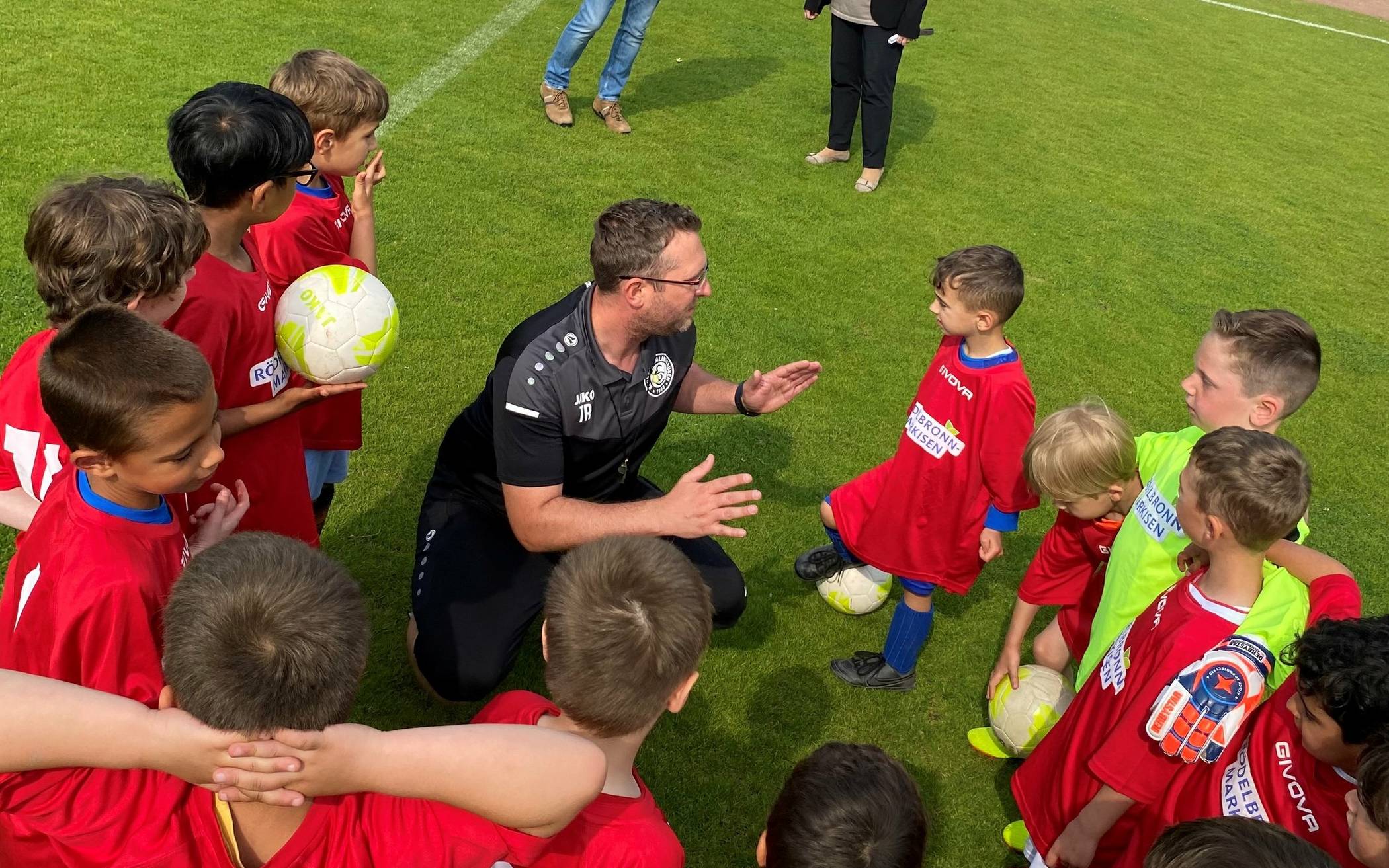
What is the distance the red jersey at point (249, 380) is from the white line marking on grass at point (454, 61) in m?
5.05

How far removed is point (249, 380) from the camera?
3197 millimetres

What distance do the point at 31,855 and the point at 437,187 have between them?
5755 millimetres

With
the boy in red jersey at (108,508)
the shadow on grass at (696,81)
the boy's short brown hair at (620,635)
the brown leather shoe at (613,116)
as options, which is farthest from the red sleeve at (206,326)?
the shadow on grass at (696,81)

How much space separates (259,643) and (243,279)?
1645 mm

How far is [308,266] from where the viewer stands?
3984 millimetres

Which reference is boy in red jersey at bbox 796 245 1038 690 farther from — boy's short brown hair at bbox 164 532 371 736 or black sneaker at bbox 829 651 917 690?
boy's short brown hair at bbox 164 532 371 736

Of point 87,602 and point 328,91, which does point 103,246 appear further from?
point 328,91

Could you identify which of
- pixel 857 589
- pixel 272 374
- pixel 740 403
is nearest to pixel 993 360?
pixel 740 403

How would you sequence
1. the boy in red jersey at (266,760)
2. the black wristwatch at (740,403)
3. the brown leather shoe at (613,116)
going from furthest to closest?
the brown leather shoe at (613,116), the black wristwatch at (740,403), the boy in red jersey at (266,760)

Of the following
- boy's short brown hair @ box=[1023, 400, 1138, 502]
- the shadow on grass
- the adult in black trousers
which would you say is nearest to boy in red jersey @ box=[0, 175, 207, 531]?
boy's short brown hair @ box=[1023, 400, 1138, 502]

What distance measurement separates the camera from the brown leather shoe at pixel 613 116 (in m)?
8.59

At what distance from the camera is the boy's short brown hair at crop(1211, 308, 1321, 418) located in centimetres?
342

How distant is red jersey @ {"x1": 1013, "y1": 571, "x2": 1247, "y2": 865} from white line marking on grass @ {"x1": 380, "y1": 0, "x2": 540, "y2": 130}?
6651 millimetres

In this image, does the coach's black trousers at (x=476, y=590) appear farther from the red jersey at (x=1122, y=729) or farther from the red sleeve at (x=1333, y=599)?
the red sleeve at (x=1333, y=599)
